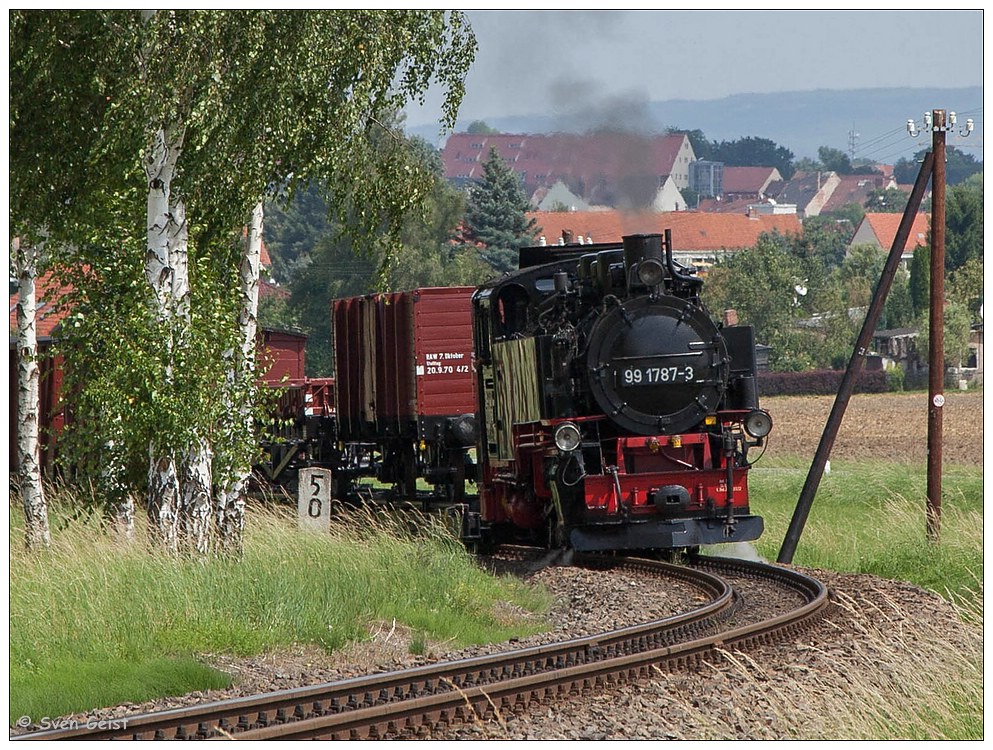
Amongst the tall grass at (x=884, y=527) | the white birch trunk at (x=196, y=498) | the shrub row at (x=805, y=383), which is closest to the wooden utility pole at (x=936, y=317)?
the tall grass at (x=884, y=527)

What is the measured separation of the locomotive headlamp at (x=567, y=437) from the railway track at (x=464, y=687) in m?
2.28

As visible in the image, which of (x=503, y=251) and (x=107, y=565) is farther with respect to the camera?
(x=503, y=251)

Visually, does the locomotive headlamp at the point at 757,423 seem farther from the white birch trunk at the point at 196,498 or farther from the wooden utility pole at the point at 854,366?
the white birch trunk at the point at 196,498

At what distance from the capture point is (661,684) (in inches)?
358

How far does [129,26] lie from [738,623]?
7.62 m

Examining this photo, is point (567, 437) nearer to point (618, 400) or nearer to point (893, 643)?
point (618, 400)

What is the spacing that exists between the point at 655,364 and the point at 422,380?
288 inches

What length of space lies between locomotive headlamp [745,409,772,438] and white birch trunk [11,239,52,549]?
307 inches

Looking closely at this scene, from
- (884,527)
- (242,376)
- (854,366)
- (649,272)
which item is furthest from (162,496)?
(884,527)

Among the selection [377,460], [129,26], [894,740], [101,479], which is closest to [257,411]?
[101,479]

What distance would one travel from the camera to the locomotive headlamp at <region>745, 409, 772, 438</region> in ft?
46.3

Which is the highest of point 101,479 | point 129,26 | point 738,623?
point 129,26

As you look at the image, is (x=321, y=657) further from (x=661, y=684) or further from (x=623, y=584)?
(x=623, y=584)

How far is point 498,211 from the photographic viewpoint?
65.6 meters
